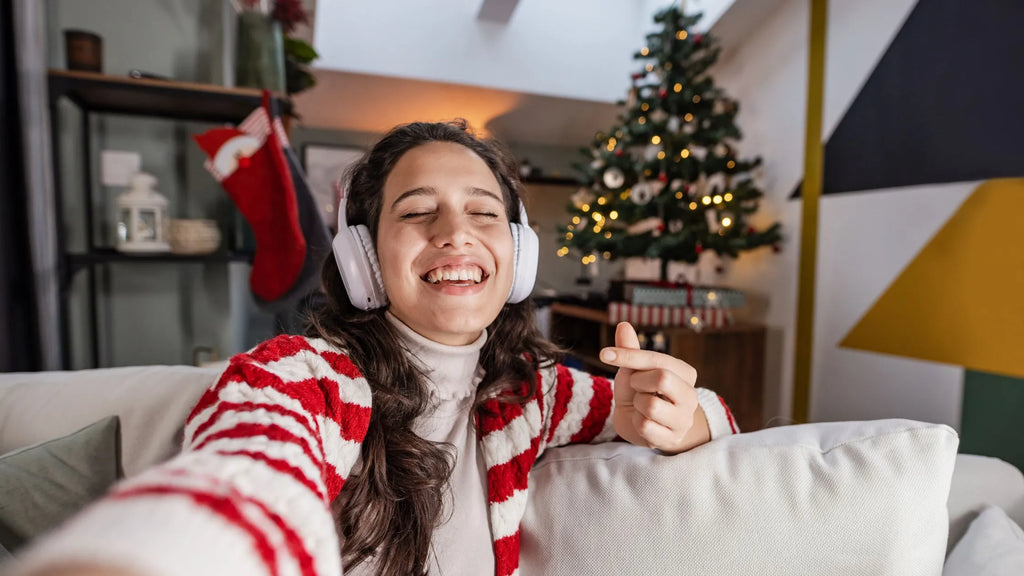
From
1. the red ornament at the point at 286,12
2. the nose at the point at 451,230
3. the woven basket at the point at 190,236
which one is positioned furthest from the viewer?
the red ornament at the point at 286,12

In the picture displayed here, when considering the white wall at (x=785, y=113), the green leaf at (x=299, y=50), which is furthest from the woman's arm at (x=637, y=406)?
the green leaf at (x=299, y=50)

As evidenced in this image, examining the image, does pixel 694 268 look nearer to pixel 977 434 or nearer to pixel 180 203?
pixel 977 434

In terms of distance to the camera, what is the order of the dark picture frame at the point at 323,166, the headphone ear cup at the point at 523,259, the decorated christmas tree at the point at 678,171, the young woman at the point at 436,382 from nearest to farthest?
the young woman at the point at 436,382 → the headphone ear cup at the point at 523,259 → the decorated christmas tree at the point at 678,171 → the dark picture frame at the point at 323,166

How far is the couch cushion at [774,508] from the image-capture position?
0.65m

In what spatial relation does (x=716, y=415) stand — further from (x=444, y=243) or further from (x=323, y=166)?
(x=323, y=166)

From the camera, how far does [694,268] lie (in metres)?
3.36

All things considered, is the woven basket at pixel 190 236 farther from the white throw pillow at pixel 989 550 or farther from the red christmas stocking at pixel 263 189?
the white throw pillow at pixel 989 550

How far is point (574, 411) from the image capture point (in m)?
0.91

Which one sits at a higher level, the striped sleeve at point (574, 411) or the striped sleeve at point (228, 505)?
the striped sleeve at point (228, 505)

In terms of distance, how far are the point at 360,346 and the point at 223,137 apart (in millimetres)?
1522

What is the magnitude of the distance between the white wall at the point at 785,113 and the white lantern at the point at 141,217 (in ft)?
9.69

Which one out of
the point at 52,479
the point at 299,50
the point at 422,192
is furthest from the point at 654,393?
A: the point at 299,50

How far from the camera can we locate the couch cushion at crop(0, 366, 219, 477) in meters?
0.80

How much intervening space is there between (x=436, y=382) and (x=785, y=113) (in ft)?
9.43
